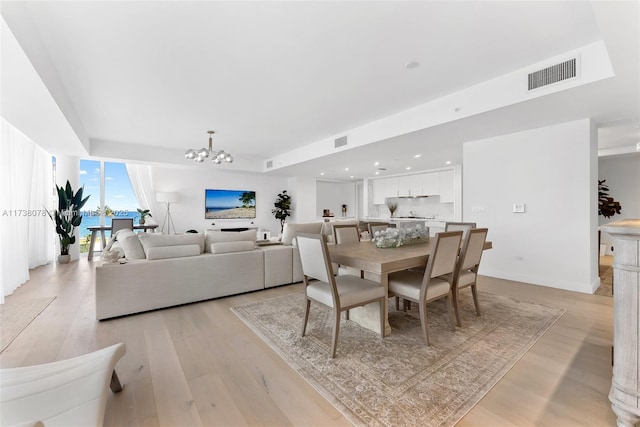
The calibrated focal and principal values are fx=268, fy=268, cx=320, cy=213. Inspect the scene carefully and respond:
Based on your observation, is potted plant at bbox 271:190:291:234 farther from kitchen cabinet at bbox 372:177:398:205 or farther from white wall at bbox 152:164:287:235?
kitchen cabinet at bbox 372:177:398:205

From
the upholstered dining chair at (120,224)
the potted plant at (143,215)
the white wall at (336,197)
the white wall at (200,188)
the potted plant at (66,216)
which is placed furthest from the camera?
the white wall at (336,197)

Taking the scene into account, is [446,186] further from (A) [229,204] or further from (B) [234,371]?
(B) [234,371]

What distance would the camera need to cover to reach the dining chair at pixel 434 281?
2.21 metres

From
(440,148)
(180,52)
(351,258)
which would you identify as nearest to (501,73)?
(440,148)

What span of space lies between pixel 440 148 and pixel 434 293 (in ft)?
11.5

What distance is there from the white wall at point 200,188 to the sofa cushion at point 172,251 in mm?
4330

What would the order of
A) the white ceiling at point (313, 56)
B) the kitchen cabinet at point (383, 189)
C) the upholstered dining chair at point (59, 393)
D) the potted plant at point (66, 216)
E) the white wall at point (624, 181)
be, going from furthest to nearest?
the kitchen cabinet at point (383, 189) < the white wall at point (624, 181) < the potted plant at point (66, 216) < the white ceiling at point (313, 56) < the upholstered dining chair at point (59, 393)

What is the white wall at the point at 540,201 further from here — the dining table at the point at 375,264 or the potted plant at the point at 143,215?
the potted plant at the point at 143,215

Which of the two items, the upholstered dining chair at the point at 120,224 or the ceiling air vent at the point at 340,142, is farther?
the upholstered dining chair at the point at 120,224

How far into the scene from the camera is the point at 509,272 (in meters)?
4.16

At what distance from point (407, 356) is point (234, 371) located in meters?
1.27

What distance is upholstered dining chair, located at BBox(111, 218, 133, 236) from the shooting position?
6.18 meters


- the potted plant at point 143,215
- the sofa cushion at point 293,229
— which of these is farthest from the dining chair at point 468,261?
the potted plant at point 143,215

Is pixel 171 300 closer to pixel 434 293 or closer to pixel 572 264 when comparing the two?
pixel 434 293
